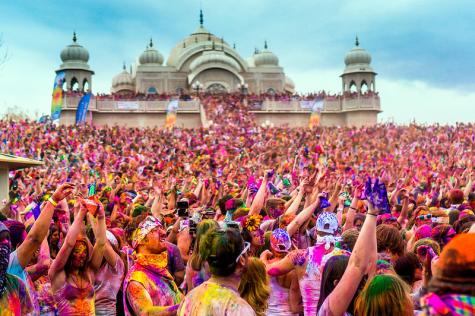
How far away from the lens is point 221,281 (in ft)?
13.0

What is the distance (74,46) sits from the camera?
69312mm

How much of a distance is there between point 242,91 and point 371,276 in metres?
63.0

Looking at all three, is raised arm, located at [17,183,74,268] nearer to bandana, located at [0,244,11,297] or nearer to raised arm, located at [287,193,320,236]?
bandana, located at [0,244,11,297]

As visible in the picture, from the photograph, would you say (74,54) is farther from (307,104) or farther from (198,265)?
(198,265)

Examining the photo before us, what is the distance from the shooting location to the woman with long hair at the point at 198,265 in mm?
5301

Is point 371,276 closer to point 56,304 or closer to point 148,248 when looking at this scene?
point 148,248

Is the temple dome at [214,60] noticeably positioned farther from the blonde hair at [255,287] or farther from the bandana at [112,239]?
the blonde hair at [255,287]

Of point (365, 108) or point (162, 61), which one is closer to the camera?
point (365, 108)

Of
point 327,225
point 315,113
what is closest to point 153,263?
point 327,225

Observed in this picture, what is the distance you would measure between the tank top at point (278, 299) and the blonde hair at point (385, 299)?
6.63 ft

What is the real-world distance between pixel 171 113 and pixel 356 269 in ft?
173

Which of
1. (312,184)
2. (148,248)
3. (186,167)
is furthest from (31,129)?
(148,248)

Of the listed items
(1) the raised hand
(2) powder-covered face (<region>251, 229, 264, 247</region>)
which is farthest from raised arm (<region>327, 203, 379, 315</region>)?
(2) powder-covered face (<region>251, 229, 264, 247</region>)

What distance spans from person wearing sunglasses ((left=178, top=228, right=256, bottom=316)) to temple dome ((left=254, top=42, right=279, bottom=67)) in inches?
3082
